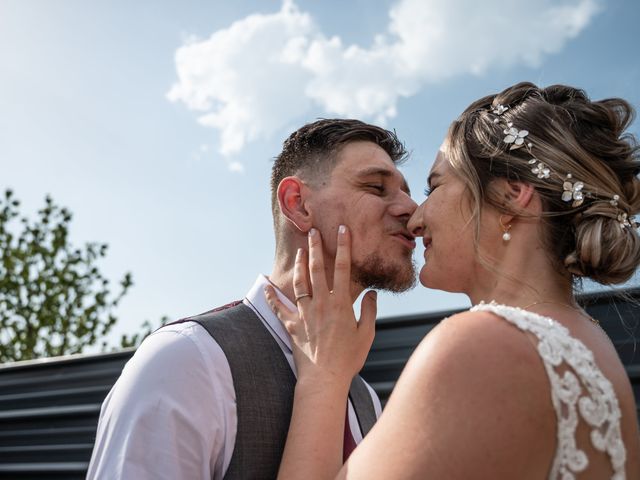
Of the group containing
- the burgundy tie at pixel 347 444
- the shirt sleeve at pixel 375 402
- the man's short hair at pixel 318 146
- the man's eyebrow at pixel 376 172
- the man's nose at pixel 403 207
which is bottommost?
the burgundy tie at pixel 347 444

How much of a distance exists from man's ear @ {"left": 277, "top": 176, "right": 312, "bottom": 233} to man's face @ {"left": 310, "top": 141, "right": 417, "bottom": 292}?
0.04m

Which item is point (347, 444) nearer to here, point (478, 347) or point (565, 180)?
point (478, 347)

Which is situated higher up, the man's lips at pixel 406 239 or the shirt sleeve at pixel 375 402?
the man's lips at pixel 406 239

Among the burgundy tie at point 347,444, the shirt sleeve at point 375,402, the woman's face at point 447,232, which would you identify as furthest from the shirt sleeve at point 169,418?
the shirt sleeve at point 375,402

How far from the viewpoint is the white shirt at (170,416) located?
1.76 metres

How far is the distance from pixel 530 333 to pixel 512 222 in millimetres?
402

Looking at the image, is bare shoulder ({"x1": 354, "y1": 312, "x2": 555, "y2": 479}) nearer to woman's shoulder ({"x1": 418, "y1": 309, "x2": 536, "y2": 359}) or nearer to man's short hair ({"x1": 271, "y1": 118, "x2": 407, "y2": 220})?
woman's shoulder ({"x1": 418, "y1": 309, "x2": 536, "y2": 359})

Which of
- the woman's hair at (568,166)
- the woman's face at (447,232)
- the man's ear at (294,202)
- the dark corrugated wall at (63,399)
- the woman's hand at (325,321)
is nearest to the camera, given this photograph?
the woman's hair at (568,166)

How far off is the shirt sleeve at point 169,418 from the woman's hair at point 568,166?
87 cm

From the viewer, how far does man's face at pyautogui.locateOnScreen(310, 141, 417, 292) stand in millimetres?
2520

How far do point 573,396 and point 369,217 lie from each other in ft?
4.14

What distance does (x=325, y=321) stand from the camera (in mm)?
2119

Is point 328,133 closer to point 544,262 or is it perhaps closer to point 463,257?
point 463,257

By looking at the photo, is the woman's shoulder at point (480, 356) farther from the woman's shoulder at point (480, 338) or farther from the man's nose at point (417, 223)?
the man's nose at point (417, 223)
